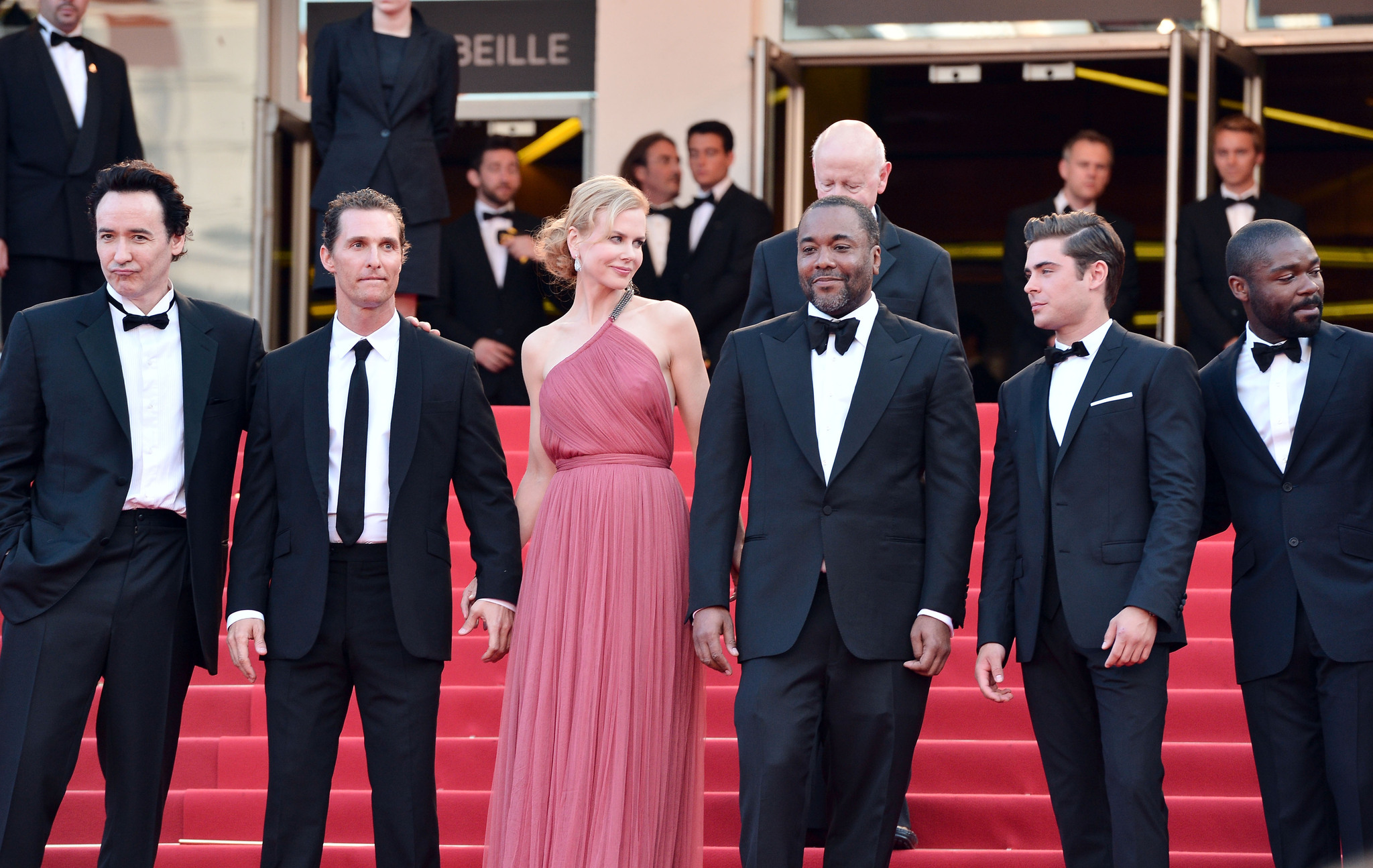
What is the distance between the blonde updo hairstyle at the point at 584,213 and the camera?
4414 mm

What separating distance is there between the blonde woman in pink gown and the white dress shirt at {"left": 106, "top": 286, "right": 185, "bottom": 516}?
0.93 metres

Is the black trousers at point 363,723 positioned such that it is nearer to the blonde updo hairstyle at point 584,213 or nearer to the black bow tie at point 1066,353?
the blonde updo hairstyle at point 584,213

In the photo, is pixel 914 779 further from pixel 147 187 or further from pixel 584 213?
pixel 147 187

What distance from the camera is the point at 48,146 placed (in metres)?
7.20

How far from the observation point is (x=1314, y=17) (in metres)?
9.75

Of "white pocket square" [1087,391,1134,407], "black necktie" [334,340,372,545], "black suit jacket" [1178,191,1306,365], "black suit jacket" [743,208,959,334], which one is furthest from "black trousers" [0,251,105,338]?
"black suit jacket" [1178,191,1306,365]

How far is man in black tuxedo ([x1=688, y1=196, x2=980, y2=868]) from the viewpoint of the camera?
149 inches

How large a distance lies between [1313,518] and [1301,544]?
0.23 feet

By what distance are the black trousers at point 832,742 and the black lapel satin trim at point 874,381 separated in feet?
A: 1.10

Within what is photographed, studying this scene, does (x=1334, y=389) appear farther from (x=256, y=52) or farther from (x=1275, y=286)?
(x=256, y=52)

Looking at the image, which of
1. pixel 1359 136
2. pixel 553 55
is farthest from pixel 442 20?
pixel 1359 136

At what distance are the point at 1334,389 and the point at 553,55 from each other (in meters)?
7.55

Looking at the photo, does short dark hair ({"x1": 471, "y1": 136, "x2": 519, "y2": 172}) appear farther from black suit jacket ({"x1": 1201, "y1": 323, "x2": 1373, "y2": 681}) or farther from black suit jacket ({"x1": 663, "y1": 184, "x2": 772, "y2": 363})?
black suit jacket ({"x1": 1201, "y1": 323, "x2": 1373, "y2": 681})

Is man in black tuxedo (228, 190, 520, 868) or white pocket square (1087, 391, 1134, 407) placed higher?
white pocket square (1087, 391, 1134, 407)
